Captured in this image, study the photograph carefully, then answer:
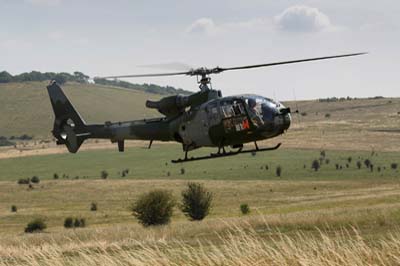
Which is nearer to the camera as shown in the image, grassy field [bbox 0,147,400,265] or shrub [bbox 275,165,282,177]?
grassy field [bbox 0,147,400,265]

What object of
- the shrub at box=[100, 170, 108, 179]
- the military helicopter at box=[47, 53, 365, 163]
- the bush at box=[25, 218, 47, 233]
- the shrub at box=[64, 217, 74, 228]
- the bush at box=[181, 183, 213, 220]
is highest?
the military helicopter at box=[47, 53, 365, 163]

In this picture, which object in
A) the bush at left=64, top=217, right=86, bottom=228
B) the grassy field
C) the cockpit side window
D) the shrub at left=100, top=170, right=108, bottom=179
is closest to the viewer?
the grassy field

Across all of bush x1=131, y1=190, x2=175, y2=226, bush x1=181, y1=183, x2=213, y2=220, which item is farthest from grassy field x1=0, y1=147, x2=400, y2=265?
bush x1=131, y1=190, x2=175, y2=226

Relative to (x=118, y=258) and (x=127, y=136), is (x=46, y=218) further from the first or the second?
(x=118, y=258)

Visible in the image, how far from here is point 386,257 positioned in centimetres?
885

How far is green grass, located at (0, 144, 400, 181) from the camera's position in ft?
417

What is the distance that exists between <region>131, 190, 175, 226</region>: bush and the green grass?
171 feet

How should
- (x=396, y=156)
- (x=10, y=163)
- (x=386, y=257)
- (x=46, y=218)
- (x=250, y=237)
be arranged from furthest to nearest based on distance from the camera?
(x=10, y=163) → (x=396, y=156) → (x=46, y=218) → (x=250, y=237) → (x=386, y=257)

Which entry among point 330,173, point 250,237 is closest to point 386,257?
point 250,237

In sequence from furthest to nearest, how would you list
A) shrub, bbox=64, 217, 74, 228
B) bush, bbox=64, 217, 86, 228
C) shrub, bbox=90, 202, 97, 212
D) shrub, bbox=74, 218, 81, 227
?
shrub, bbox=90, 202, 97, 212, shrub, bbox=64, 217, 74, 228, bush, bbox=64, 217, 86, 228, shrub, bbox=74, 218, 81, 227

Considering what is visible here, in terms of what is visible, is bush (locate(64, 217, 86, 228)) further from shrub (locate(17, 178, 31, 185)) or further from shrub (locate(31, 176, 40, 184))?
shrub (locate(31, 176, 40, 184))

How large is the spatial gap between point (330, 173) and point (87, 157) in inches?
2526

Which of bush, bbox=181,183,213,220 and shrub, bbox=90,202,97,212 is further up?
bush, bbox=181,183,213,220

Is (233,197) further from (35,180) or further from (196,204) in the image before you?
(35,180)
